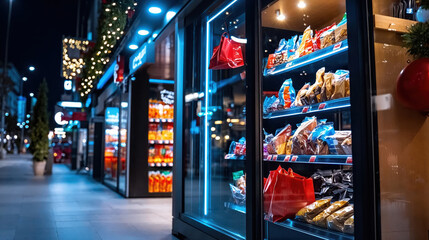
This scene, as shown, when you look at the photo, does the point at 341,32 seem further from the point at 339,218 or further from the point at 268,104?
the point at 339,218

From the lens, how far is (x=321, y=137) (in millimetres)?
2855

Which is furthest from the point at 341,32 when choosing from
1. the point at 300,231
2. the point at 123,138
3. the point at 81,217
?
the point at 123,138

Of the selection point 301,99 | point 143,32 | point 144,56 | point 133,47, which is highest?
point 133,47

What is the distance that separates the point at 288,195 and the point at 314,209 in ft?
0.79

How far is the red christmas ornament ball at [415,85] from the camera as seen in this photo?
6.15ft

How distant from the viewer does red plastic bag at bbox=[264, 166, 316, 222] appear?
3.03 meters

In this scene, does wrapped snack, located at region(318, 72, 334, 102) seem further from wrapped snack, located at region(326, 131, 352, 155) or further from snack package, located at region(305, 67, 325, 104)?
wrapped snack, located at region(326, 131, 352, 155)

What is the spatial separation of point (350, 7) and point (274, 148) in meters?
1.41

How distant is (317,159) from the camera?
8.85 feet

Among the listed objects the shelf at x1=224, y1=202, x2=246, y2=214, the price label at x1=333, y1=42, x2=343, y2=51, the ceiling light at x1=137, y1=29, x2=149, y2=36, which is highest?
the ceiling light at x1=137, y1=29, x2=149, y2=36

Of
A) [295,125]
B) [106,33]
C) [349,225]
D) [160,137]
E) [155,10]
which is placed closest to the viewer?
[349,225]

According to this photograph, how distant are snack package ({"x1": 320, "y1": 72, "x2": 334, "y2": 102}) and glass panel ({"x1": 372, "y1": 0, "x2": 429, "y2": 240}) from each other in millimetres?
625

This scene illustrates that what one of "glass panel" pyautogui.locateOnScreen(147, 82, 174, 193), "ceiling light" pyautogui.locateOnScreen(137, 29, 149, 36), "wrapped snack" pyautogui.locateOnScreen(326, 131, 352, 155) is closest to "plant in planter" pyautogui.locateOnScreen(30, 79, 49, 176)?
"glass panel" pyautogui.locateOnScreen(147, 82, 174, 193)

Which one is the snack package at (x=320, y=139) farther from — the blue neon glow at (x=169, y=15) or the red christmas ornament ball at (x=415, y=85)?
the blue neon glow at (x=169, y=15)
